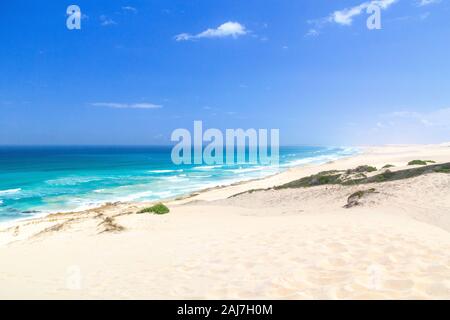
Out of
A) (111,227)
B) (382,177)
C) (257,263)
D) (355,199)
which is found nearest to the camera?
(257,263)

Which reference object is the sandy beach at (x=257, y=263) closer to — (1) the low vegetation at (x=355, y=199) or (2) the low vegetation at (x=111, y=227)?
(2) the low vegetation at (x=111, y=227)

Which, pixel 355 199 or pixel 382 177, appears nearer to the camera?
pixel 355 199

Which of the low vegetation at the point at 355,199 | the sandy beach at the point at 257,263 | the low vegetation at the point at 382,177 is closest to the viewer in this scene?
the sandy beach at the point at 257,263

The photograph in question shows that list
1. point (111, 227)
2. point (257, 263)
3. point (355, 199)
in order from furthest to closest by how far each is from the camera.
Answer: point (355, 199)
point (111, 227)
point (257, 263)

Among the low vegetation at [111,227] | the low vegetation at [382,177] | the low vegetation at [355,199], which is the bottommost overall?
the low vegetation at [111,227]

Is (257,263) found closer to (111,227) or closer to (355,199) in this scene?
(111,227)

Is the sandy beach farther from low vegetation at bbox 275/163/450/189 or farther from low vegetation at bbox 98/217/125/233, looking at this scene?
low vegetation at bbox 275/163/450/189

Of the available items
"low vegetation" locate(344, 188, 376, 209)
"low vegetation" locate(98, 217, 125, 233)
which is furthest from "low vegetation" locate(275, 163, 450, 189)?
"low vegetation" locate(98, 217, 125, 233)

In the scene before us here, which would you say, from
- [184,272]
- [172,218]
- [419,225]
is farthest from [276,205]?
[184,272]

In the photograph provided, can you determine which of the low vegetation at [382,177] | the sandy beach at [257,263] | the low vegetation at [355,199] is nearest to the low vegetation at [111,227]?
the sandy beach at [257,263]

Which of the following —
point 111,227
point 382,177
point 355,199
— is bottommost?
point 111,227

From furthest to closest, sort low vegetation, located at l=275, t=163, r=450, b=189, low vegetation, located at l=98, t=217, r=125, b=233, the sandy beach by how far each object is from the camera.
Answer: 1. low vegetation, located at l=275, t=163, r=450, b=189
2. low vegetation, located at l=98, t=217, r=125, b=233
3. the sandy beach

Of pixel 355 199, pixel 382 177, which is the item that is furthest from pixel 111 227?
pixel 382 177

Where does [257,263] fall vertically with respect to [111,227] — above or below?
above
